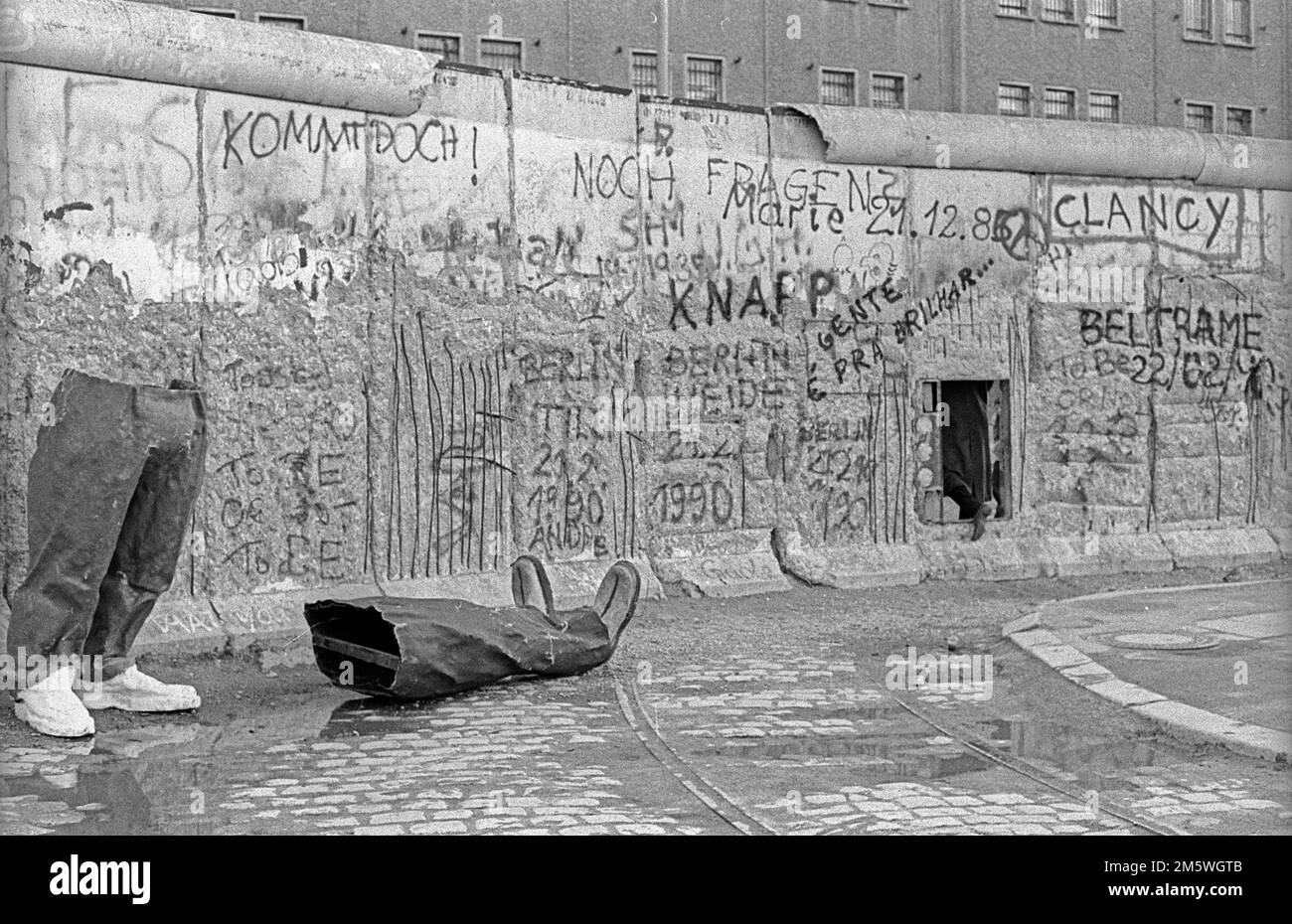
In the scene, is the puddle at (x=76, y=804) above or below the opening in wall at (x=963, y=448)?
below

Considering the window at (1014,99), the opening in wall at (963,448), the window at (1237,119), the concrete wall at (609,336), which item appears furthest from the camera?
the window at (1237,119)

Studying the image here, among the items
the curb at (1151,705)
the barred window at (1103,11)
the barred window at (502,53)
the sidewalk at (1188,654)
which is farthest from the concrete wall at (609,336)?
the barred window at (1103,11)

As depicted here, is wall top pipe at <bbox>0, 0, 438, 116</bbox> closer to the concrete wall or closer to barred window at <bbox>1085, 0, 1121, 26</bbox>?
the concrete wall

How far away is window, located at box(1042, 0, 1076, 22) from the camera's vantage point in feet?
146

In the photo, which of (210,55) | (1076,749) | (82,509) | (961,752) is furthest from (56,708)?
(1076,749)

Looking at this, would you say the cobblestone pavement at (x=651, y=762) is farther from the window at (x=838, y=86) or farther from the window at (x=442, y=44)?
the window at (x=838, y=86)

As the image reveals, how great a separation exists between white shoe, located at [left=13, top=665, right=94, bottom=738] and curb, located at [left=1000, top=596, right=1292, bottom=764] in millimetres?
5043

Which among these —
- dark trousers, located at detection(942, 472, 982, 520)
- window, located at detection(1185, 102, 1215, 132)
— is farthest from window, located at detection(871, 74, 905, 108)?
dark trousers, located at detection(942, 472, 982, 520)

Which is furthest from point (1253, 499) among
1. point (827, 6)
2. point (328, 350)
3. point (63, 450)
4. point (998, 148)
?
point (827, 6)

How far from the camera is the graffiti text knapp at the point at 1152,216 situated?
14.6 m

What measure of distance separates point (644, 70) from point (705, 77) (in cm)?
151

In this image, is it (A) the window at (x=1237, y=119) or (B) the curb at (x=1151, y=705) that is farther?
(A) the window at (x=1237, y=119)

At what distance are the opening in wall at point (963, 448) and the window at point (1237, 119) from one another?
35233 mm
